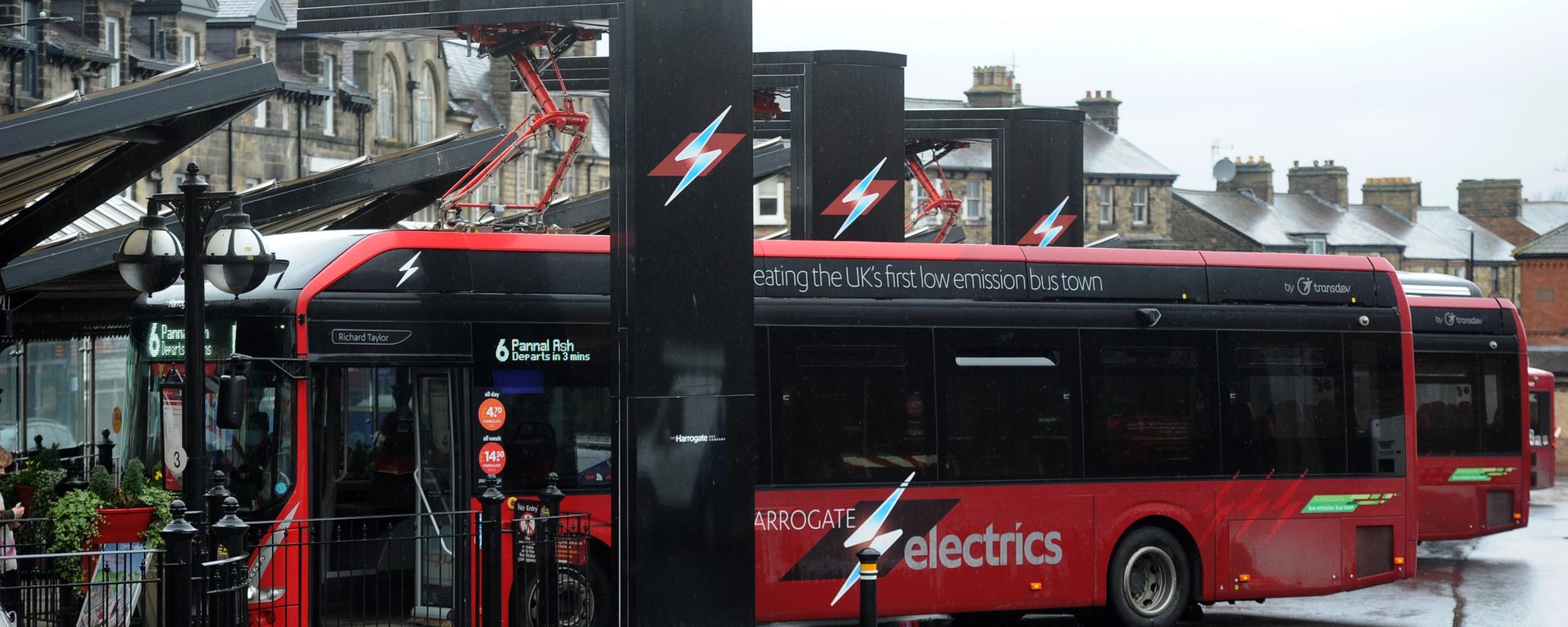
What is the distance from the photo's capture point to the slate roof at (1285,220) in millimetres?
66250

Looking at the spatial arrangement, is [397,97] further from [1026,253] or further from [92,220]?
[1026,253]

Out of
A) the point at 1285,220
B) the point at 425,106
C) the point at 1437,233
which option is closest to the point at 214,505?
the point at 425,106

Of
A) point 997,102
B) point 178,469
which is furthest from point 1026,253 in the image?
point 997,102

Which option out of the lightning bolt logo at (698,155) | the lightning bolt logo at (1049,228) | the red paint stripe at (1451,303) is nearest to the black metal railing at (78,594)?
the lightning bolt logo at (698,155)

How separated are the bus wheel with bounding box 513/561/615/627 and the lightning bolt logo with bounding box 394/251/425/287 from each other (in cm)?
223

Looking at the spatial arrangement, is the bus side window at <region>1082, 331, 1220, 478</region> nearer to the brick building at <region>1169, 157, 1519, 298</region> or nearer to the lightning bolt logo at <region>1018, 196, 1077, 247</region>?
the lightning bolt logo at <region>1018, 196, 1077, 247</region>

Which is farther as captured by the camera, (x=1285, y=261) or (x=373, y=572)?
(x=1285, y=261)

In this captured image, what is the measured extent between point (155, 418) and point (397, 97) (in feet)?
139

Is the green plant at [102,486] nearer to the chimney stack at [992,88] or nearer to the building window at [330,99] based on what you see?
the building window at [330,99]

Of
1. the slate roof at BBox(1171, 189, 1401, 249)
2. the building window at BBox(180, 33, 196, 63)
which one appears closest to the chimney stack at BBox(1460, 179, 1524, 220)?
the slate roof at BBox(1171, 189, 1401, 249)

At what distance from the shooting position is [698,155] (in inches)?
390

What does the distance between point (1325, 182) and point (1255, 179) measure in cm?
420

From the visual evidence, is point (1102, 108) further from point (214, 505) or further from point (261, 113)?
point (214, 505)

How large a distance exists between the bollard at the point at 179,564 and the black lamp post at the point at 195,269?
8.30ft
